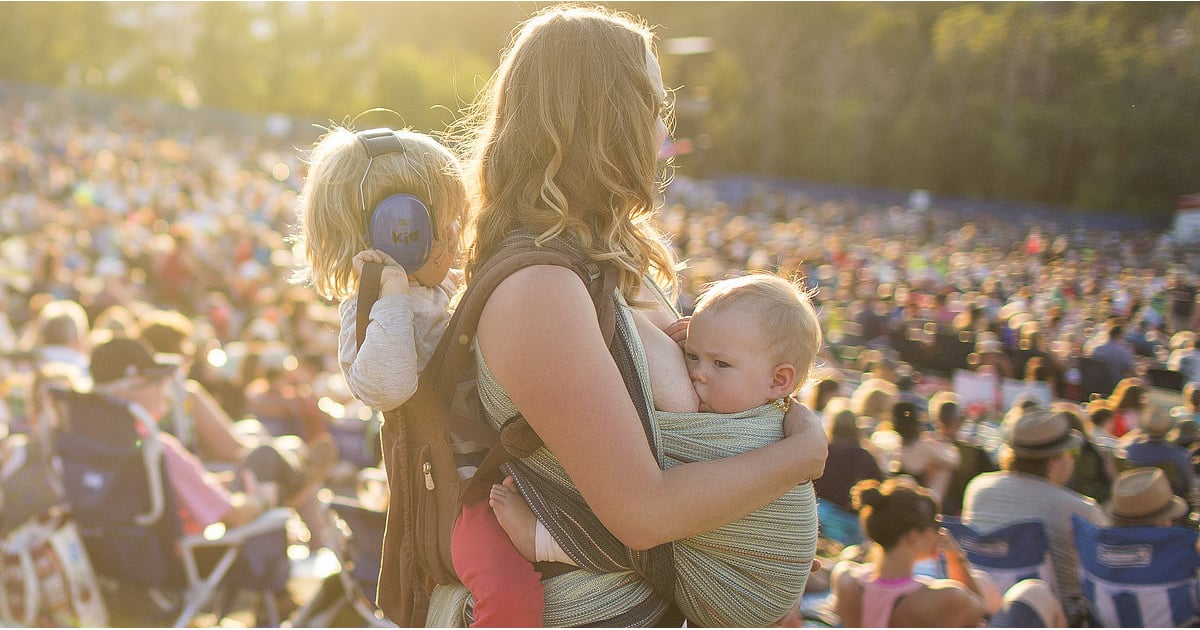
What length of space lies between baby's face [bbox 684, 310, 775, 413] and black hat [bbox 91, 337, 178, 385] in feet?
10.6

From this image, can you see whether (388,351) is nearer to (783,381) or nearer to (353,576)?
(783,381)

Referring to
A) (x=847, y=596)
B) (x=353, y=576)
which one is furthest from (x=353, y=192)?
(x=353, y=576)

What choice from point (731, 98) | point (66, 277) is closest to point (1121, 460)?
point (66, 277)

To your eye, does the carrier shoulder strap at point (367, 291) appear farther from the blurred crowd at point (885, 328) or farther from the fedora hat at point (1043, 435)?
the fedora hat at point (1043, 435)

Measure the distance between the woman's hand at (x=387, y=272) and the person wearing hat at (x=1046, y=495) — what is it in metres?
2.75

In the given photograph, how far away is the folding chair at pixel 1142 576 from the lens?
3264mm

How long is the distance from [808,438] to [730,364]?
0.51 feet

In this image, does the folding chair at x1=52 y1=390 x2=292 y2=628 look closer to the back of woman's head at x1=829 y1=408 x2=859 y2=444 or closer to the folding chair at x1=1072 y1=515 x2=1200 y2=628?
the back of woman's head at x1=829 y1=408 x2=859 y2=444

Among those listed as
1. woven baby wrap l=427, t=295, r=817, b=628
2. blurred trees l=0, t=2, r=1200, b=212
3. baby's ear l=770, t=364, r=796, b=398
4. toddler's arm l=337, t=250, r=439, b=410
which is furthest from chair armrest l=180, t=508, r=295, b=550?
baby's ear l=770, t=364, r=796, b=398

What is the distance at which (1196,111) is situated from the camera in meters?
2.99

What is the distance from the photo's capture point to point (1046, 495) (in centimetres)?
359

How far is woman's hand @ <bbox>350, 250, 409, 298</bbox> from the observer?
1.57 meters

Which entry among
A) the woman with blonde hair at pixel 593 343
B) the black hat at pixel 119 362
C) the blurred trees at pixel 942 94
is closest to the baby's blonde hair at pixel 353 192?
the woman with blonde hair at pixel 593 343

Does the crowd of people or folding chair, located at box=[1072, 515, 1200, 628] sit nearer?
the crowd of people
